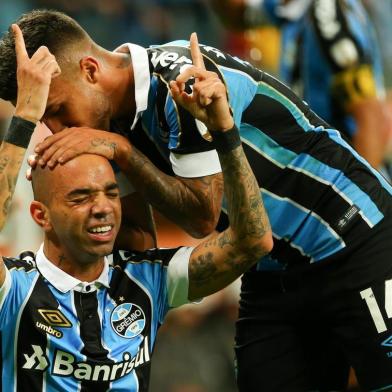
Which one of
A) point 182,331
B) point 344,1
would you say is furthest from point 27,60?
point 182,331

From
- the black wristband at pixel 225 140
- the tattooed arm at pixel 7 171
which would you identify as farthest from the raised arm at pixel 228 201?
the tattooed arm at pixel 7 171

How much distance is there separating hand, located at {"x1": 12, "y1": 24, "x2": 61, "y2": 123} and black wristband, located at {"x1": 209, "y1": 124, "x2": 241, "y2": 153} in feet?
1.70

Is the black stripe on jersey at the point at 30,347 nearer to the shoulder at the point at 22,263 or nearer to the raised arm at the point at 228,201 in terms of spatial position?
the shoulder at the point at 22,263

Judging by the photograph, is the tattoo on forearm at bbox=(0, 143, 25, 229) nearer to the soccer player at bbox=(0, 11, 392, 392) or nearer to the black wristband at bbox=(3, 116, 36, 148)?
the black wristband at bbox=(3, 116, 36, 148)

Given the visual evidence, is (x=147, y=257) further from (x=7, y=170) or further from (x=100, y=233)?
(x=7, y=170)

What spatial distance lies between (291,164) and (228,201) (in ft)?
1.92

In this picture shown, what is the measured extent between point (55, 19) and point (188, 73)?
583 millimetres

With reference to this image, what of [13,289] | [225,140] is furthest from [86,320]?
[225,140]

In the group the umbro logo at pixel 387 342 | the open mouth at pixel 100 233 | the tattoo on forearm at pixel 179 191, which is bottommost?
the umbro logo at pixel 387 342

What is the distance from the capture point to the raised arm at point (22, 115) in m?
3.36

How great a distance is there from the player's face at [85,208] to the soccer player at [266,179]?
6cm

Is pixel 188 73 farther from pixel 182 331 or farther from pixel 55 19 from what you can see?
pixel 182 331

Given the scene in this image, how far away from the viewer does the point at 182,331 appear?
7.67 metres

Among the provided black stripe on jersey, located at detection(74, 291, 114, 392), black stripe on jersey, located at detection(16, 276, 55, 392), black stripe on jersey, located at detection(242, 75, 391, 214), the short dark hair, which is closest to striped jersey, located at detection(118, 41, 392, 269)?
black stripe on jersey, located at detection(242, 75, 391, 214)
